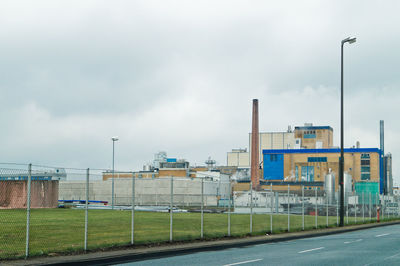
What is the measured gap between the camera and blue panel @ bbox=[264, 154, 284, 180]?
131 meters

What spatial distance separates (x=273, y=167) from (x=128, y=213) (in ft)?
281

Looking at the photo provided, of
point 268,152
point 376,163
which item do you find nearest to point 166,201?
point 268,152

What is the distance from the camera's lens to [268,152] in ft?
435

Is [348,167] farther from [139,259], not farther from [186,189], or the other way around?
[139,259]

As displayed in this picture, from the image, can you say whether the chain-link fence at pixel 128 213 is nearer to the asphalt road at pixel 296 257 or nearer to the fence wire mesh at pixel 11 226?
the fence wire mesh at pixel 11 226

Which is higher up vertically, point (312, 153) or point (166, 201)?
point (312, 153)

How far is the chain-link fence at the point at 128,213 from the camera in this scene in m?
18.5

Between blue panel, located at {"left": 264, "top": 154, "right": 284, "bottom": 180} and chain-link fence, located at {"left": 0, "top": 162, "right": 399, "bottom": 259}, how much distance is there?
937cm

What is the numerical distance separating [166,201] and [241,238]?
2576 inches

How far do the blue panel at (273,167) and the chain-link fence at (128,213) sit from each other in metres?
9.37

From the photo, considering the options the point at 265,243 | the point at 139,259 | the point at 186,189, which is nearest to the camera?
the point at 139,259

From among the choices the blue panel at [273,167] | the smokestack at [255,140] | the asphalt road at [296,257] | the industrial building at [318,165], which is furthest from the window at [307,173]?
the asphalt road at [296,257]

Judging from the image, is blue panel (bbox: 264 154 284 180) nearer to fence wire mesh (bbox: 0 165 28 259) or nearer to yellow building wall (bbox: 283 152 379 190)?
yellow building wall (bbox: 283 152 379 190)

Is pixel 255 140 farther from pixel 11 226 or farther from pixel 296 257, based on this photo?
pixel 296 257
